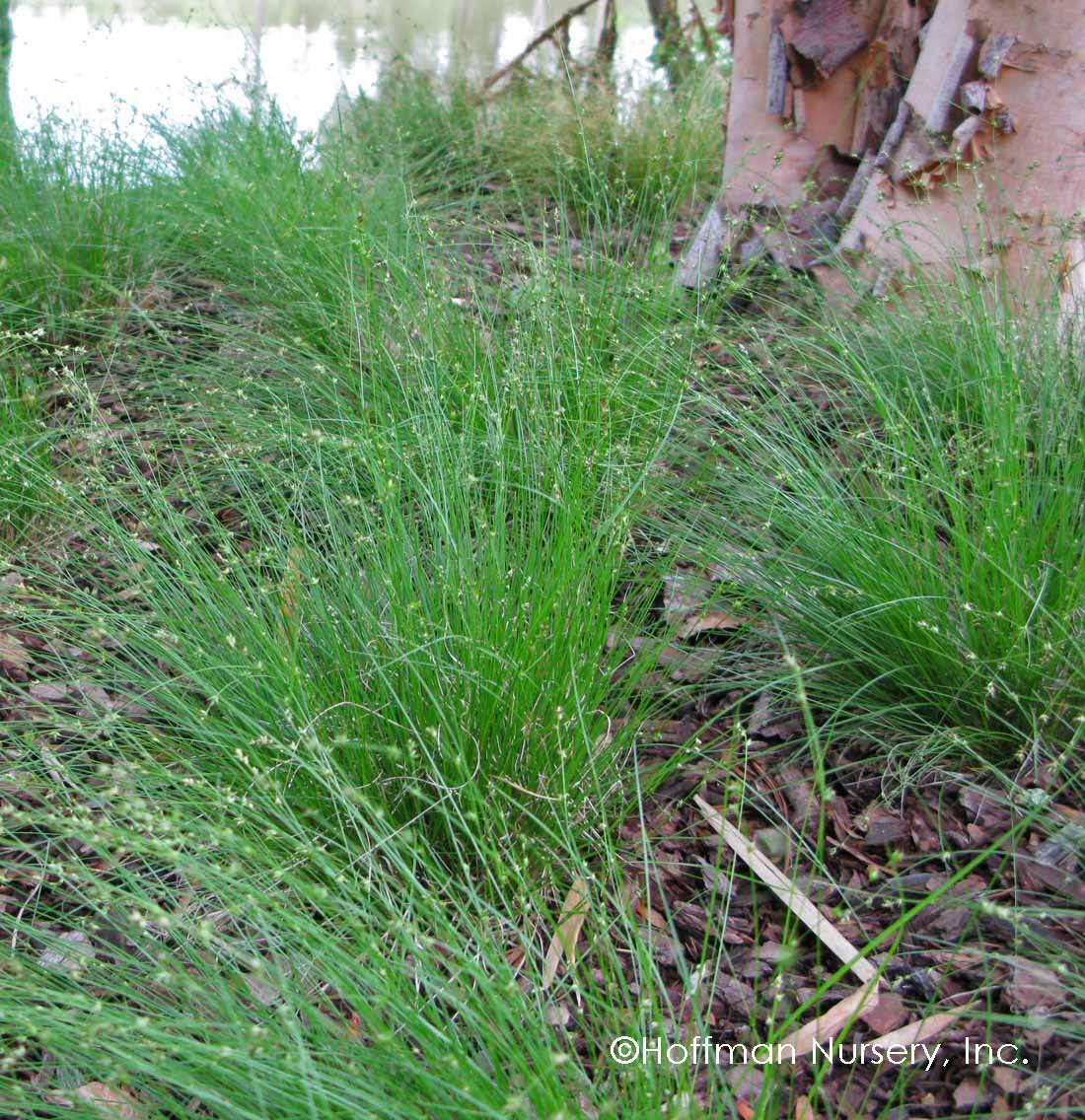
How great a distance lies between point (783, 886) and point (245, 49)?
5.99 metres

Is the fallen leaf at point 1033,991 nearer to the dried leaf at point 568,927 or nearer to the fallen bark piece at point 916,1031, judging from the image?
the fallen bark piece at point 916,1031

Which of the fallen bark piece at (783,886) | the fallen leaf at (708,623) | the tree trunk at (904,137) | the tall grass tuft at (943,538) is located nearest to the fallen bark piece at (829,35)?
the tree trunk at (904,137)

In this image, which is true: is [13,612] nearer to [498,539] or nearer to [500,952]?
[498,539]

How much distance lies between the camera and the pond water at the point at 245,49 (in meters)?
4.63

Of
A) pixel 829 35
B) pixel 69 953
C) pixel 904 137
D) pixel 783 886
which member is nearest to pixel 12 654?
pixel 69 953

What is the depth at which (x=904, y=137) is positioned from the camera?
9.43ft

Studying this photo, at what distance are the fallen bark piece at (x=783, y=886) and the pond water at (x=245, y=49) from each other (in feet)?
11.2

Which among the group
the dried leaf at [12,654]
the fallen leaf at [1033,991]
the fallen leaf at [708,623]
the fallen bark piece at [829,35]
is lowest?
the fallen leaf at [1033,991]

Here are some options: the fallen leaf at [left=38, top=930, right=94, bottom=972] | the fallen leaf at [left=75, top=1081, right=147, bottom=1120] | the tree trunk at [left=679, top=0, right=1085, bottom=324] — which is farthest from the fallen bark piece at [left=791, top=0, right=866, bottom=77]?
the fallen leaf at [left=75, top=1081, right=147, bottom=1120]

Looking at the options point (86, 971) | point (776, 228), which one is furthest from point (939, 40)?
point (86, 971)

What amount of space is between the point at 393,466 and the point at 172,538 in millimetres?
442

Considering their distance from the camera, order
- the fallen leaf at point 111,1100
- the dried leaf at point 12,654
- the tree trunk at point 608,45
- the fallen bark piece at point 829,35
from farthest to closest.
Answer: the tree trunk at point 608,45 < the fallen bark piece at point 829,35 < the dried leaf at point 12,654 < the fallen leaf at point 111,1100

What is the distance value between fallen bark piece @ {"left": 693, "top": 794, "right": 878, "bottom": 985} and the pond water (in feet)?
11.2

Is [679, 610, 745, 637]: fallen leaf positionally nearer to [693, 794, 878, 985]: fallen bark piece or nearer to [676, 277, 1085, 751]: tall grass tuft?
[676, 277, 1085, 751]: tall grass tuft
